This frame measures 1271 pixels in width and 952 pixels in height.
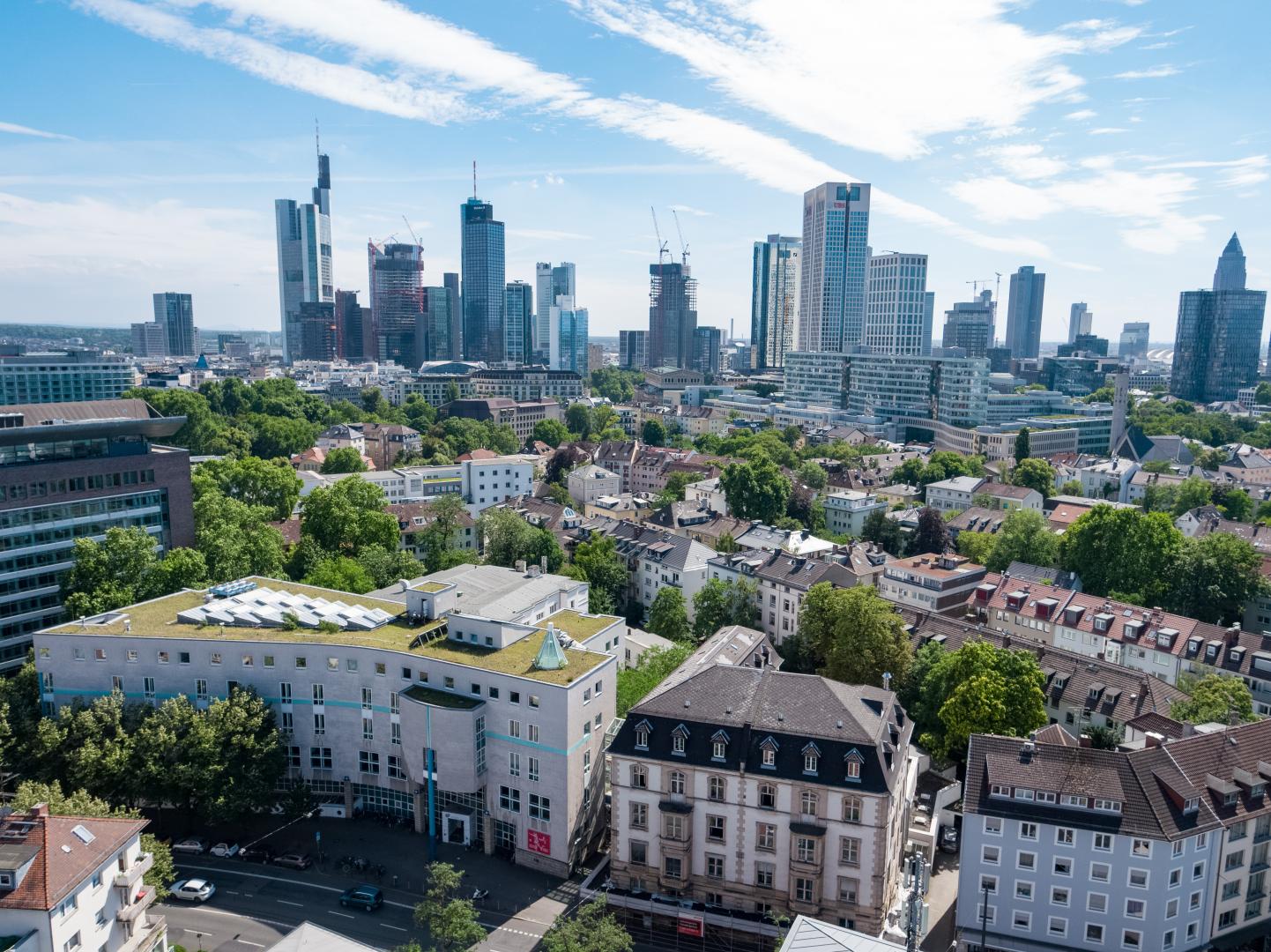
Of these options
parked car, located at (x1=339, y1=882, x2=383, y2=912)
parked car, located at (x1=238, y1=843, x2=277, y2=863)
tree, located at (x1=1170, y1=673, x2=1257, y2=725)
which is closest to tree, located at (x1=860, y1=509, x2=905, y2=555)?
tree, located at (x1=1170, y1=673, x2=1257, y2=725)

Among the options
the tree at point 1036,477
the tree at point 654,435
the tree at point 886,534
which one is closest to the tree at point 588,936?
the tree at point 886,534

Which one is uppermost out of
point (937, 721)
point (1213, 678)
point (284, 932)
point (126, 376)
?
point (126, 376)

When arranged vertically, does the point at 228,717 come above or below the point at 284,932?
above

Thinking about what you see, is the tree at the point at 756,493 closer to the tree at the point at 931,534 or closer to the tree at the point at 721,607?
the tree at the point at 931,534

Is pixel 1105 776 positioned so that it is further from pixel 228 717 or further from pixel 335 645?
pixel 228 717

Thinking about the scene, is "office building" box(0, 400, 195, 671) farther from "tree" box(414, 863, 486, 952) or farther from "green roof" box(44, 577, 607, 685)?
"tree" box(414, 863, 486, 952)

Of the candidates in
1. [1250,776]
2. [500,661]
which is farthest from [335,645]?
[1250,776]

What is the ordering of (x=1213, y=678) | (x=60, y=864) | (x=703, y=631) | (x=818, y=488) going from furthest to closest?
(x=818, y=488)
(x=703, y=631)
(x=1213, y=678)
(x=60, y=864)
